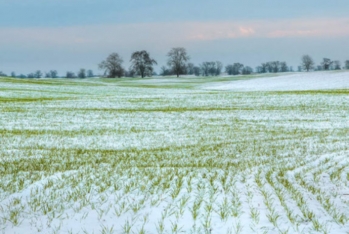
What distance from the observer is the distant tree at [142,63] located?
12300 centimetres

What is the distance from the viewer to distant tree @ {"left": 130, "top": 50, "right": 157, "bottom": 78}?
123 m

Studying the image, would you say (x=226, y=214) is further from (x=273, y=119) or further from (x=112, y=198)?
(x=273, y=119)

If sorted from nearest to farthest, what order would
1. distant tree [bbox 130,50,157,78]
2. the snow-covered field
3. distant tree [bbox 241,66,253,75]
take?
the snow-covered field
distant tree [bbox 130,50,157,78]
distant tree [bbox 241,66,253,75]

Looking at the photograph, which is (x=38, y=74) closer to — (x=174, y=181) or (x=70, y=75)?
(x=70, y=75)

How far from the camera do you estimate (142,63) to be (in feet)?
412

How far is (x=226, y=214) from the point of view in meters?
6.73

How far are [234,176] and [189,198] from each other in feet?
7.10

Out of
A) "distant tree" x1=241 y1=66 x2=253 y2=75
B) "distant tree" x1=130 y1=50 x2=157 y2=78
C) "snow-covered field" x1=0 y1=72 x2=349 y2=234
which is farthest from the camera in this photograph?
"distant tree" x1=241 y1=66 x2=253 y2=75

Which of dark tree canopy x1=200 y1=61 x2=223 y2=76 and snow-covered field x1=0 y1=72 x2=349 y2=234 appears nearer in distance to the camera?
snow-covered field x1=0 y1=72 x2=349 y2=234

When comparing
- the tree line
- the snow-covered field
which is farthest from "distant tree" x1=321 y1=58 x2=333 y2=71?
the snow-covered field

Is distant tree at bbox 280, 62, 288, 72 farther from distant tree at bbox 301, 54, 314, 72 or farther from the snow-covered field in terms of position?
the snow-covered field

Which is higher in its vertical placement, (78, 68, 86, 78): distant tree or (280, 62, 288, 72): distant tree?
(78, 68, 86, 78): distant tree

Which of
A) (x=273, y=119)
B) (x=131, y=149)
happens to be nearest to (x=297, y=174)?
(x=131, y=149)

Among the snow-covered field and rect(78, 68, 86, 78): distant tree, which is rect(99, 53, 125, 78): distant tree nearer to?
rect(78, 68, 86, 78): distant tree
